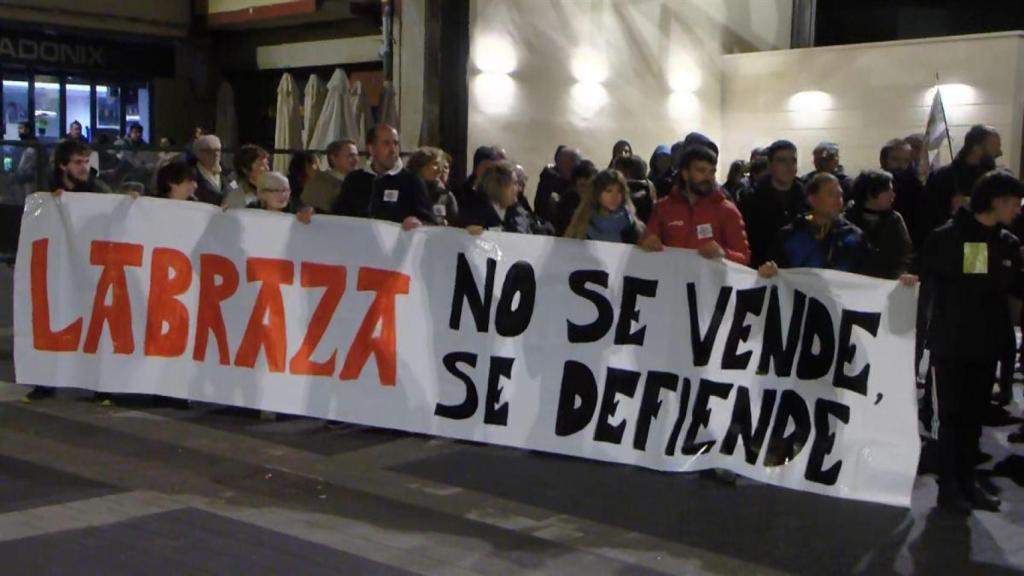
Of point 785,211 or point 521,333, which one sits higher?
point 785,211

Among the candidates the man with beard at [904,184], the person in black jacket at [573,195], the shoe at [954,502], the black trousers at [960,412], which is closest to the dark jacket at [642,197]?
the person in black jacket at [573,195]

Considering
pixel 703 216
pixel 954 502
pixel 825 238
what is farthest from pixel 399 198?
pixel 954 502

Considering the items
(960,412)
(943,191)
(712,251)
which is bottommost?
(960,412)

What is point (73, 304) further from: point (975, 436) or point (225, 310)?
point (975, 436)

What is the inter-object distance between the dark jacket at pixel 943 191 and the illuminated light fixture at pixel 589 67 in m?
7.51

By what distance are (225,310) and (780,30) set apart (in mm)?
14209

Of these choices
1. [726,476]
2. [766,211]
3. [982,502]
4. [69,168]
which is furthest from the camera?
[69,168]

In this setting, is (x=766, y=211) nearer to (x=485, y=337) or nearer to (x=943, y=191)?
(x=943, y=191)

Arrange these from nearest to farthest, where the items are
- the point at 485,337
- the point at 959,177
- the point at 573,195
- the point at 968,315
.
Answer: the point at 968,315 < the point at 485,337 < the point at 959,177 < the point at 573,195

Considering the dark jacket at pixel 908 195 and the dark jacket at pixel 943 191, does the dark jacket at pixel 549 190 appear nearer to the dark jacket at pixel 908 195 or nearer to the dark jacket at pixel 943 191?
the dark jacket at pixel 908 195

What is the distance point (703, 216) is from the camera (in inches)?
279

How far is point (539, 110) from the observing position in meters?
15.4

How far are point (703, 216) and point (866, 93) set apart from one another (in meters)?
10.7

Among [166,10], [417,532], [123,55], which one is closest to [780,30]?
[166,10]
